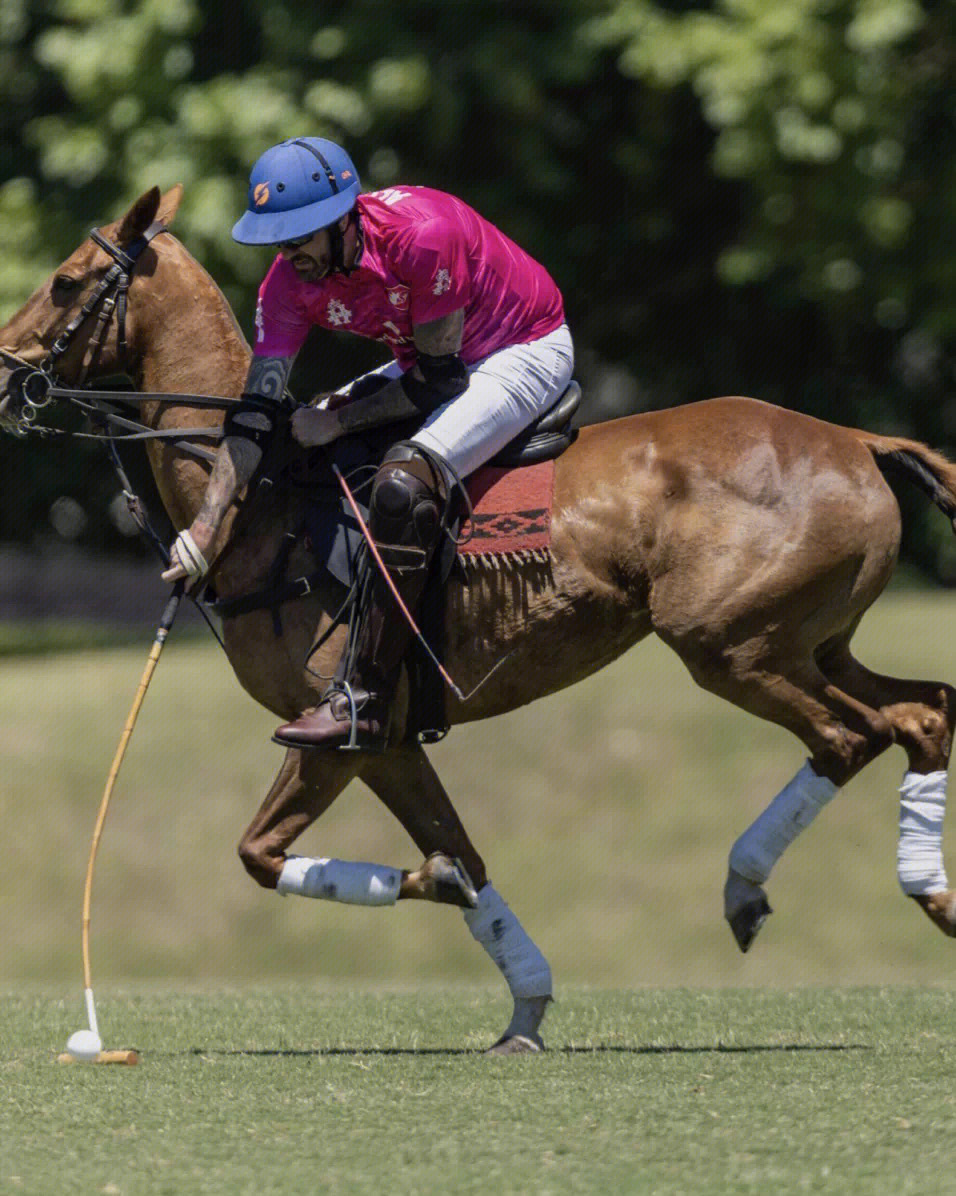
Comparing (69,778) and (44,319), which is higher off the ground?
(44,319)

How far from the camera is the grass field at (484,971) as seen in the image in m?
5.59

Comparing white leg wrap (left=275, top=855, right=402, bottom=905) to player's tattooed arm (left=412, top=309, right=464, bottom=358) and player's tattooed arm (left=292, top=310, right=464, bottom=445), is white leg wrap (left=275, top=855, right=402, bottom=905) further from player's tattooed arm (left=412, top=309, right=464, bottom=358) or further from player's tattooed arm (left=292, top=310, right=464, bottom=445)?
player's tattooed arm (left=412, top=309, right=464, bottom=358)

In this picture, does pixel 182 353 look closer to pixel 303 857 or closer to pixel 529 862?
pixel 303 857

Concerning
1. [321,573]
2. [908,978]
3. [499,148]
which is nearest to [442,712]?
[321,573]

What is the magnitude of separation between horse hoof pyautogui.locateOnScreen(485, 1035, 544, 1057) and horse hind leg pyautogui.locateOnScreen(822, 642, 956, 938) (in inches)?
49.5

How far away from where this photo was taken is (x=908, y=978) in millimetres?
12273

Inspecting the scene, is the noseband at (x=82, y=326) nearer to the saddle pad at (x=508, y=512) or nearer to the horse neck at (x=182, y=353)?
the horse neck at (x=182, y=353)

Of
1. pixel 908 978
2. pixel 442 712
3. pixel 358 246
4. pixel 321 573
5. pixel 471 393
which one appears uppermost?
pixel 358 246

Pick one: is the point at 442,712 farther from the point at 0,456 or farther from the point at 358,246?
the point at 0,456

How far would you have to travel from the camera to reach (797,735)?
24.1 ft

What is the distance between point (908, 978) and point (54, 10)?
33.2 feet

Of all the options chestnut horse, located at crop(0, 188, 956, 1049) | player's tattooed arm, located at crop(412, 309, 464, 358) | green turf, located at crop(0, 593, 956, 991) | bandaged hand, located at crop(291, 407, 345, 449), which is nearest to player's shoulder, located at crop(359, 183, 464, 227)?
player's tattooed arm, located at crop(412, 309, 464, 358)

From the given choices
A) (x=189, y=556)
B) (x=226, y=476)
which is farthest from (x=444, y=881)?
(x=226, y=476)

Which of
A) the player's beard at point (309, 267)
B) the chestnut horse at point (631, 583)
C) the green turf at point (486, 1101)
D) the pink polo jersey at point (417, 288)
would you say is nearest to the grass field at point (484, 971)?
the green turf at point (486, 1101)
